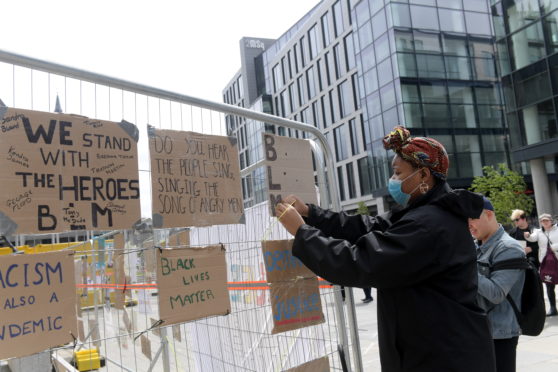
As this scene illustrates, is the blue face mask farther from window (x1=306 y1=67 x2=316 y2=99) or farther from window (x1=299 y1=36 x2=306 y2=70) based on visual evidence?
window (x1=299 y1=36 x2=306 y2=70)

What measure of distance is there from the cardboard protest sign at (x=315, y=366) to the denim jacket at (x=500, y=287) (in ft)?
3.58

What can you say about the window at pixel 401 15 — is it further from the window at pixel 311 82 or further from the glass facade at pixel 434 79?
the window at pixel 311 82

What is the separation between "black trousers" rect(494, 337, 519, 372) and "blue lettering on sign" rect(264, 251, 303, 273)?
4.92 ft

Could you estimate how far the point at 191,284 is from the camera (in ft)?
8.09

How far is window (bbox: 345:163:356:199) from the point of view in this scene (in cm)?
3744

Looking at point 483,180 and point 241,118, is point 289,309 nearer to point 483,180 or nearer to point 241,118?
point 241,118

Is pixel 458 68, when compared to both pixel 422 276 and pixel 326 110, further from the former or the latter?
pixel 422 276

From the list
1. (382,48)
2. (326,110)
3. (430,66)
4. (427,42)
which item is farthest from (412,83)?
(326,110)

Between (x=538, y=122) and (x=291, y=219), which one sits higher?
(x=538, y=122)

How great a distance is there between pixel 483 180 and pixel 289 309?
78.9ft

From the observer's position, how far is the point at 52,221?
2.08m

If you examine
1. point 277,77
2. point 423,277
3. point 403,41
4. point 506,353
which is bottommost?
point 506,353

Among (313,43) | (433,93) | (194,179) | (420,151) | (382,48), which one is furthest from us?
(313,43)

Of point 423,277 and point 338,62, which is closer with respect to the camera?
point 423,277
